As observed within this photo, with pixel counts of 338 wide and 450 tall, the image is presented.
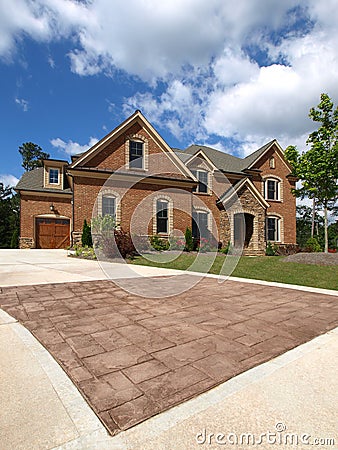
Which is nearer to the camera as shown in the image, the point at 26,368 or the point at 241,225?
the point at 26,368

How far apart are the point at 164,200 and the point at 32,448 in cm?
1760

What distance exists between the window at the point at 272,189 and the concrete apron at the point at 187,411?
75.8 feet

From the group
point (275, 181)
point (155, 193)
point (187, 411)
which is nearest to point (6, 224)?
point (155, 193)

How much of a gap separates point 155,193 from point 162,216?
5.32 ft

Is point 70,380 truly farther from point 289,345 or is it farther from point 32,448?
point 289,345

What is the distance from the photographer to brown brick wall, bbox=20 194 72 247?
20766mm

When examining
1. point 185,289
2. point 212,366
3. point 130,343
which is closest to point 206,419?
point 212,366

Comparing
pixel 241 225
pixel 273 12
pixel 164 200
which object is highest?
pixel 273 12

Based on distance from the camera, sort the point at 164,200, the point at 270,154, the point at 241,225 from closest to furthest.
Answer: the point at 164,200
the point at 241,225
the point at 270,154

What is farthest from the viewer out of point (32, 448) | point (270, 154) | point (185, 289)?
point (270, 154)

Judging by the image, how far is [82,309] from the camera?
4.66 metres

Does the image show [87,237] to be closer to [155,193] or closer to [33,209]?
[155,193]

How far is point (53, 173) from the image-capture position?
2238 centimetres

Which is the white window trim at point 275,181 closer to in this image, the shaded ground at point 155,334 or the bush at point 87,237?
the bush at point 87,237
